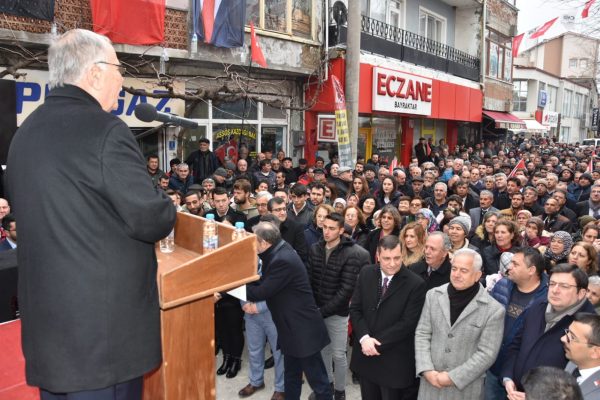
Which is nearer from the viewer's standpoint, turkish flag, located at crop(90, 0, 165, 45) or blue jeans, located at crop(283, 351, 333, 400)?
blue jeans, located at crop(283, 351, 333, 400)

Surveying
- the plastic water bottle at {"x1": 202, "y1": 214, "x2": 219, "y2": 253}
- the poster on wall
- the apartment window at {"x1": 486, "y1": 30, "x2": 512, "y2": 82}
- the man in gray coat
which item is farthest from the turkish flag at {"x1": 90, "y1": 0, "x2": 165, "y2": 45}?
the apartment window at {"x1": 486, "y1": 30, "x2": 512, "y2": 82}

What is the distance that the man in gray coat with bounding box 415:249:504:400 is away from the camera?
3.62 meters

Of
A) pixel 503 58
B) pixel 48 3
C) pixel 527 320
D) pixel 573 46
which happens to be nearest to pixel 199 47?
pixel 48 3

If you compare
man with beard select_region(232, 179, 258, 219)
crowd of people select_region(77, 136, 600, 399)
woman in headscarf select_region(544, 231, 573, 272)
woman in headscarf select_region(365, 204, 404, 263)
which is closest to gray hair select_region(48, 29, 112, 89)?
crowd of people select_region(77, 136, 600, 399)

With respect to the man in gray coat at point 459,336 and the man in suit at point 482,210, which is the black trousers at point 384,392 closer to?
the man in gray coat at point 459,336

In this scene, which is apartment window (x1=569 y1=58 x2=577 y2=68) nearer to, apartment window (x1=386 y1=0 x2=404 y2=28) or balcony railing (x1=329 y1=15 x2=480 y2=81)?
balcony railing (x1=329 y1=15 x2=480 y2=81)

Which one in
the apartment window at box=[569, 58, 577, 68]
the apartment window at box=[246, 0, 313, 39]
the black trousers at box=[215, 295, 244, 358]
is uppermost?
the apartment window at box=[569, 58, 577, 68]

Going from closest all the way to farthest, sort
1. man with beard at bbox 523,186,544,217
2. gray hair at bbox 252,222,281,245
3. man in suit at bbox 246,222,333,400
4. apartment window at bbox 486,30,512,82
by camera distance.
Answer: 1. man in suit at bbox 246,222,333,400
2. gray hair at bbox 252,222,281,245
3. man with beard at bbox 523,186,544,217
4. apartment window at bbox 486,30,512,82

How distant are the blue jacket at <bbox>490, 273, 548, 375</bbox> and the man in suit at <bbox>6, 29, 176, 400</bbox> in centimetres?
301

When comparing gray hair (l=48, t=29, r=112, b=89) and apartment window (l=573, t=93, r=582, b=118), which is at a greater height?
apartment window (l=573, t=93, r=582, b=118)

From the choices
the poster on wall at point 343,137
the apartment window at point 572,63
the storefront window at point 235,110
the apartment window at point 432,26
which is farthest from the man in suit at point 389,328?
the apartment window at point 572,63

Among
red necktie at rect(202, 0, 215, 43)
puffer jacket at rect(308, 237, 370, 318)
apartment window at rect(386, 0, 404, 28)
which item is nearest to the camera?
puffer jacket at rect(308, 237, 370, 318)

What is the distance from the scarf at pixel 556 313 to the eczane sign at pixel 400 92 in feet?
35.5

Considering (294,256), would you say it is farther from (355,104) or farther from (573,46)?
(573,46)
